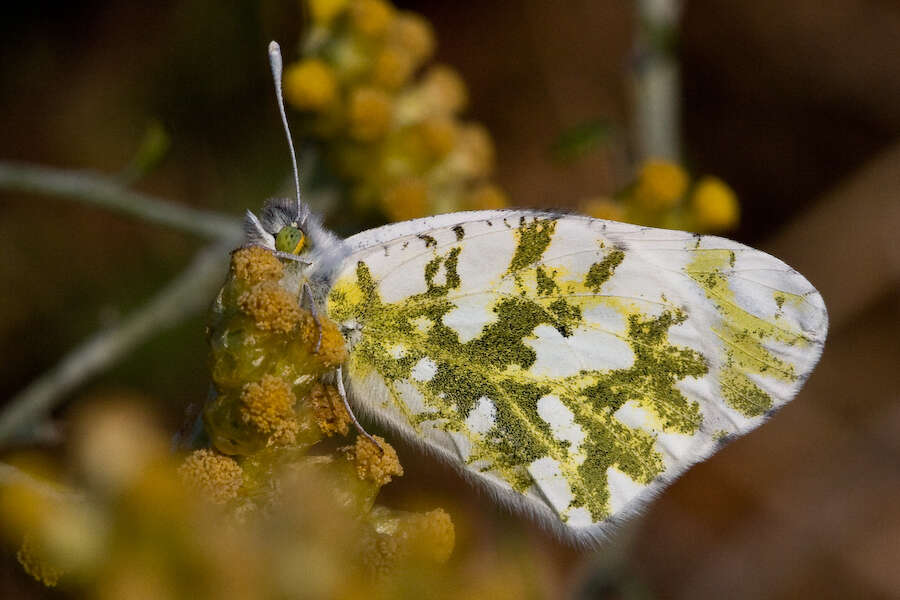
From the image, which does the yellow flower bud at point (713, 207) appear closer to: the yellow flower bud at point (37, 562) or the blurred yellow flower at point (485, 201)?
the blurred yellow flower at point (485, 201)

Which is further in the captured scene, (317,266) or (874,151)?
(874,151)

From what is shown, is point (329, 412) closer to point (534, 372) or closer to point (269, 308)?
point (269, 308)

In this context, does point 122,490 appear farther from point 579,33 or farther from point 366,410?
point 579,33

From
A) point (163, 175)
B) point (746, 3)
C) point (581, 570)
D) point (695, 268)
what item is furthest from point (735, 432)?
point (746, 3)

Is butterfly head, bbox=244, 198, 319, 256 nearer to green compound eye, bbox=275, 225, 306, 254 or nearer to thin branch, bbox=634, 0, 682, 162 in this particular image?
green compound eye, bbox=275, 225, 306, 254

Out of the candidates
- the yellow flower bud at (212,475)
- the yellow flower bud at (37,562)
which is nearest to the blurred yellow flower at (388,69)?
the yellow flower bud at (212,475)

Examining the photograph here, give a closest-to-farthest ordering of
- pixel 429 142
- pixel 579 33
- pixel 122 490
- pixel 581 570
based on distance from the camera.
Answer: pixel 122 490, pixel 429 142, pixel 581 570, pixel 579 33
